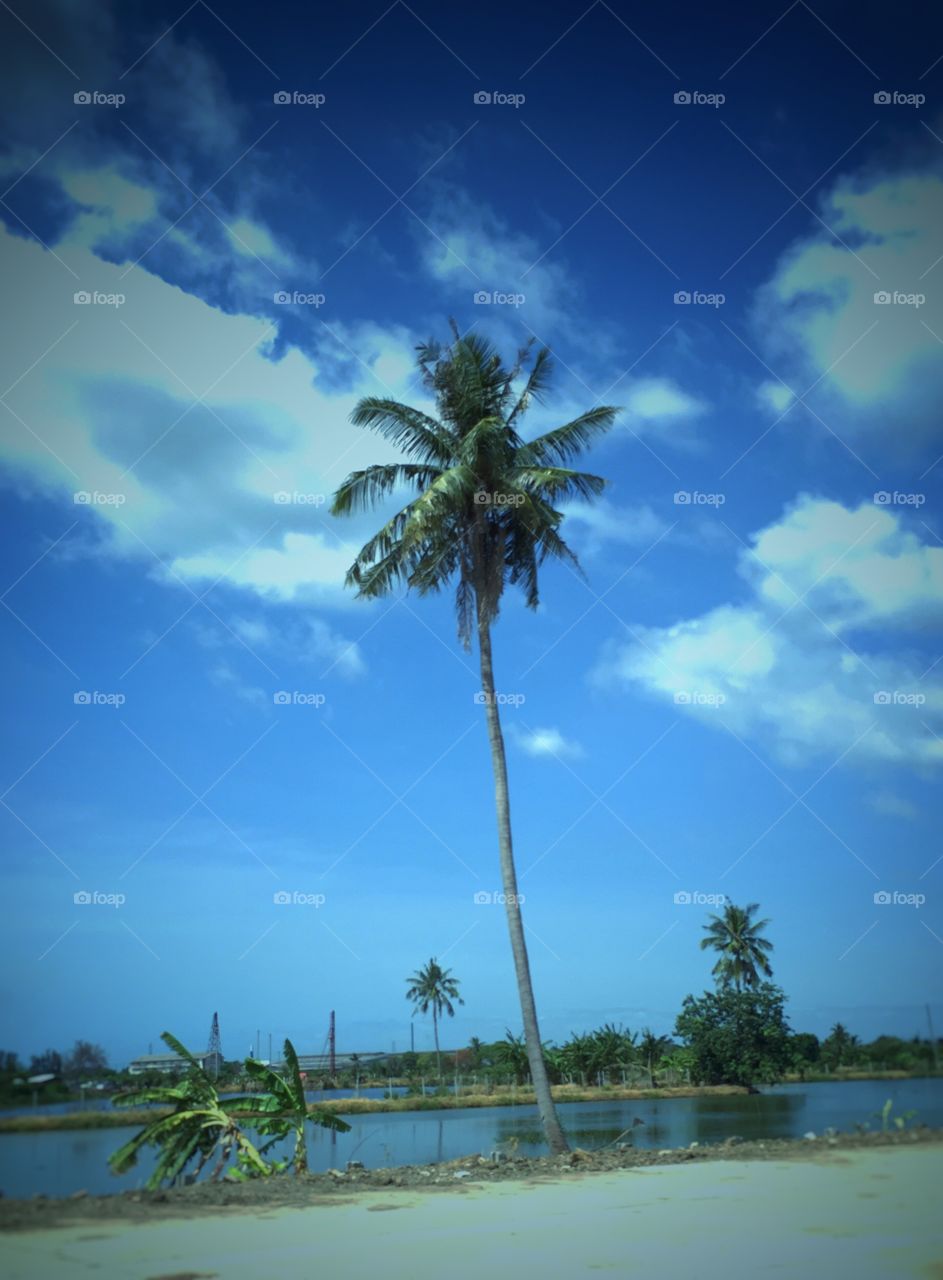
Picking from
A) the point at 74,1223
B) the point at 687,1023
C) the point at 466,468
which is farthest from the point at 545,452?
the point at 687,1023

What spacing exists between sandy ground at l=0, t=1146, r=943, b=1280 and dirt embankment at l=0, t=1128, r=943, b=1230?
420 millimetres

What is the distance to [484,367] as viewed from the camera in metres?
19.8

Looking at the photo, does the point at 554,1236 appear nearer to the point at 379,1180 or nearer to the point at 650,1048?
the point at 379,1180

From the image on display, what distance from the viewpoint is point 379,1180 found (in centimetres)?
1185

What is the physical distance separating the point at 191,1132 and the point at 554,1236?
645cm

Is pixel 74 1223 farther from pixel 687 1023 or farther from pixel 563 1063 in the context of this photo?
pixel 563 1063

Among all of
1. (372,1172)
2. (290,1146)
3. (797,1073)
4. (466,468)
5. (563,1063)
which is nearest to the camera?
(372,1172)

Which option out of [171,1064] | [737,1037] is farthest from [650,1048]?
[171,1064]

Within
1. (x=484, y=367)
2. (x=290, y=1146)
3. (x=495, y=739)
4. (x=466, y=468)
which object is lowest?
(x=290, y=1146)

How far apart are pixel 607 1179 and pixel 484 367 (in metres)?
14.0

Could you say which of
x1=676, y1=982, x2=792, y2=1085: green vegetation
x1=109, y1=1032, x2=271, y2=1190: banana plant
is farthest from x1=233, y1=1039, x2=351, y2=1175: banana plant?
x1=676, y1=982, x2=792, y2=1085: green vegetation

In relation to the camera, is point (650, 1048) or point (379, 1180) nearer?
point (379, 1180)

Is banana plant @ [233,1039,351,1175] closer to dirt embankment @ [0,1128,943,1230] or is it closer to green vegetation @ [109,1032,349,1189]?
green vegetation @ [109,1032,349,1189]

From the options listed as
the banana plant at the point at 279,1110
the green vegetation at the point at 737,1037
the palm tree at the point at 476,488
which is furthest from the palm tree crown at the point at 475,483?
the green vegetation at the point at 737,1037
